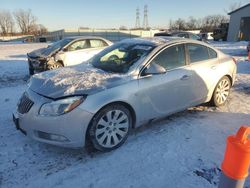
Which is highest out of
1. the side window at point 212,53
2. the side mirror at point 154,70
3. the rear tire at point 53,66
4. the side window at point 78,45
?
the side window at point 212,53


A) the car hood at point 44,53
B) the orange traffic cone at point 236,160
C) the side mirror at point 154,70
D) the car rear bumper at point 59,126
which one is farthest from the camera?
the car hood at point 44,53

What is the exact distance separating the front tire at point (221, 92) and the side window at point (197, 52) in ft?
2.38

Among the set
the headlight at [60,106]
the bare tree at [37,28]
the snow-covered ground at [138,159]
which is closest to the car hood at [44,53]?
the snow-covered ground at [138,159]

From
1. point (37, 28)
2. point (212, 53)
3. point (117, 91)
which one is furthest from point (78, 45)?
point (37, 28)

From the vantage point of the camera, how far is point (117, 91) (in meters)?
3.75

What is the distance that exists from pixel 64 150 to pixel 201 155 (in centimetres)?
202

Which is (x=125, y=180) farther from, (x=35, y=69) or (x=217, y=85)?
(x=35, y=69)

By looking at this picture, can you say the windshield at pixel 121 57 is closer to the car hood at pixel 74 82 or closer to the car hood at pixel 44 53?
the car hood at pixel 74 82

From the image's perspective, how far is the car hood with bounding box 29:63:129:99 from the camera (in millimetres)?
3613

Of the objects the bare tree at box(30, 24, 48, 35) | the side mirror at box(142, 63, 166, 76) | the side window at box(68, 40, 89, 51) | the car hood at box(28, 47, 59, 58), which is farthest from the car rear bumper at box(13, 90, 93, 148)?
the bare tree at box(30, 24, 48, 35)

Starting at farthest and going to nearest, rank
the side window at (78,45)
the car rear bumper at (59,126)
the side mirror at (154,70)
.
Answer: the side window at (78,45), the side mirror at (154,70), the car rear bumper at (59,126)

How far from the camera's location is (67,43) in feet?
33.4

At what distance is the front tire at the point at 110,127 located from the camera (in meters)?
3.63

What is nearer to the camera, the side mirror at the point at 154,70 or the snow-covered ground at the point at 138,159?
the snow-covered ground at the point at 138,159
